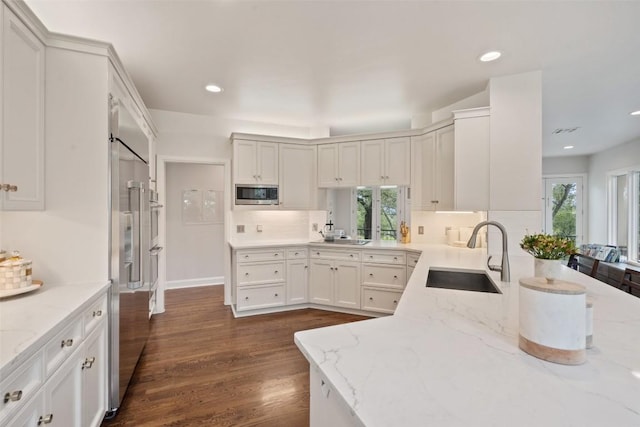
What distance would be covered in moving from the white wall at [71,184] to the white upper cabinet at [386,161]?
286 centimetres

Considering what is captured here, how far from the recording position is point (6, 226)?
159 centimetres

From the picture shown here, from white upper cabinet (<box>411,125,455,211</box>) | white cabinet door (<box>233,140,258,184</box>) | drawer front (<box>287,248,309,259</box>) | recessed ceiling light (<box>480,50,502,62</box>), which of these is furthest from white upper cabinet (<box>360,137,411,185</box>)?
white cabinet door (<box>233,140,258,184</box>)

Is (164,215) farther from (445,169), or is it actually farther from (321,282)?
(445,169)

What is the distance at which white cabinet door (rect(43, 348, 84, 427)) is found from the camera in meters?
1.19

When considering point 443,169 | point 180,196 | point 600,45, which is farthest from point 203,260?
point 600,45

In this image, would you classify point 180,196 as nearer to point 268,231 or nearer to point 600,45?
point 268,231

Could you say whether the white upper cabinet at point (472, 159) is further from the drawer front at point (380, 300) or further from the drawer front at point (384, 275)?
the drawer front at point (380, 300)

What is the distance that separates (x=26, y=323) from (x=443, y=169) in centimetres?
339

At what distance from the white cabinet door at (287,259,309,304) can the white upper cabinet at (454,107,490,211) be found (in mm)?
2058

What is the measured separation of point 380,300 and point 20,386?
3168 mm

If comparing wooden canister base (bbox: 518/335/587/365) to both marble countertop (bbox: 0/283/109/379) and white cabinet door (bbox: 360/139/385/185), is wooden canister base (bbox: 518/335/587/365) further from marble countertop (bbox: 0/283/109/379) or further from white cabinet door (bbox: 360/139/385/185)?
white cabinet door (bbox: 360/139/385/185)

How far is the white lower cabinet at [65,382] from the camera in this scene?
992mm

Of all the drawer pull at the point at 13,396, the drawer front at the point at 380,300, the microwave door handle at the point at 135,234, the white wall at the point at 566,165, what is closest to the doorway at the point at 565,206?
the white wall at the point at 566,165

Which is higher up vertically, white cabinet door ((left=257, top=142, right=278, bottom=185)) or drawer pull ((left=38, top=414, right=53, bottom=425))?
white cabinet door ((left=257, top=142, right=278, bottom=185))
